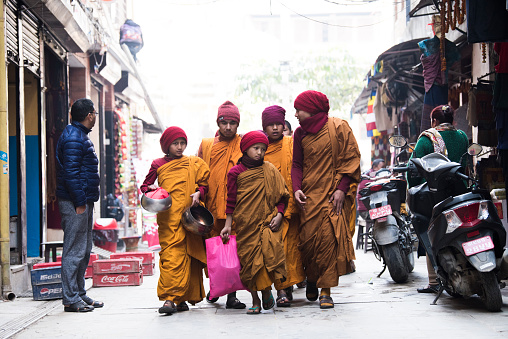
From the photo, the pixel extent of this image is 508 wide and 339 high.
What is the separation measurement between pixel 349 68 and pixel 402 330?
96.6 feet

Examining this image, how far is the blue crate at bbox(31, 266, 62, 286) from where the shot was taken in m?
7.49

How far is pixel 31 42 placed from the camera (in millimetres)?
9836

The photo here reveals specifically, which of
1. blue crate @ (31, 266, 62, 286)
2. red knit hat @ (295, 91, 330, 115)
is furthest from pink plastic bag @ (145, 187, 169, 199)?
blue crate @ (31, 266, 62, 286)

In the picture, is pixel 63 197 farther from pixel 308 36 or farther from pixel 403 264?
pixel 308 36

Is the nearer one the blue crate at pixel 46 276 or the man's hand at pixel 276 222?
the man's hand at pixel 276 222

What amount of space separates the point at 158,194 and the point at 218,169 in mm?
856

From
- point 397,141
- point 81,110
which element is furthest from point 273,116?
point 81,110

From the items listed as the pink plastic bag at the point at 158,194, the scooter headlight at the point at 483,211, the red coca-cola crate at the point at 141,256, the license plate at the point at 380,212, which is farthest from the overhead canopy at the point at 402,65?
the pink plastic bag at the point at 158,194

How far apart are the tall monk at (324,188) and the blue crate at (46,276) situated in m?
2.78

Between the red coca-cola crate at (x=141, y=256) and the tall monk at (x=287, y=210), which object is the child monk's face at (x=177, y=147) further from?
the red coca-cola crate at (x=141, y=256)

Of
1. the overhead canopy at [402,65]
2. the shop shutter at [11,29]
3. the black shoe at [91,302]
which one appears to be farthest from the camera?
the overhead canopy at [402,65]

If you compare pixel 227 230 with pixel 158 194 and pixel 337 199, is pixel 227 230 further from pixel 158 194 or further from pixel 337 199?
pixel 337 199

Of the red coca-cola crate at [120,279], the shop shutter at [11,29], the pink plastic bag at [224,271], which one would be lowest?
the red coca-cola crate at [120,279]

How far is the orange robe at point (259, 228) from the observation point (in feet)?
19.8
